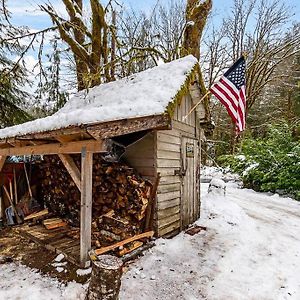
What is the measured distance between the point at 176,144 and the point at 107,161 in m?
1.43

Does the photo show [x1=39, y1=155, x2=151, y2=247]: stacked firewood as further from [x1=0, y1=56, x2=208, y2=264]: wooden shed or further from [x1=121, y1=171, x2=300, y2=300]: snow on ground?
[x1=121, y1=171, x2=300, y2=300]: snow on ground

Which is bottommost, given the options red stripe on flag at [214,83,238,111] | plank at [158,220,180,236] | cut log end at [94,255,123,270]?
plank at [158,220,180,236]

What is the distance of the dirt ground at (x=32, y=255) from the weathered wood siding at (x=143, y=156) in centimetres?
186

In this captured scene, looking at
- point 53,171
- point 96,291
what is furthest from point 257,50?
point 96,291

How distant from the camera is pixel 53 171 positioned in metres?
5.98

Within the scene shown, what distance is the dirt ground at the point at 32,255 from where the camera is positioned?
358 centimetres

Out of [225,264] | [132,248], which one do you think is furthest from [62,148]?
[225,264]

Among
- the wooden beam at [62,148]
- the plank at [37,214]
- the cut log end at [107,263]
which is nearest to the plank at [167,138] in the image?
the wooden beam at [62,148]

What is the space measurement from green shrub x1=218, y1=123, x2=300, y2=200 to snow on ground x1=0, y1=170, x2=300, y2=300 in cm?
359

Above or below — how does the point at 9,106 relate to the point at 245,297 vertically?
above

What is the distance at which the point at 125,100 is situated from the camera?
15.5 feet

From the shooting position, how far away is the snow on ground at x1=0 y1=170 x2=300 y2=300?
3.21 meters

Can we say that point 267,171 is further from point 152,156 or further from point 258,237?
point 152,156

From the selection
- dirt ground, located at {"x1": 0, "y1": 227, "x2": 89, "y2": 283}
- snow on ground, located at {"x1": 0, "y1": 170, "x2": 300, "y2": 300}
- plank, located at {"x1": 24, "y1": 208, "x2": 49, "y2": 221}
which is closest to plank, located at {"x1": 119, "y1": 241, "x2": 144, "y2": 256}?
snow on ground, located at {"x1": 0, "y1": 170, "x2": 300, "y2": 300}
